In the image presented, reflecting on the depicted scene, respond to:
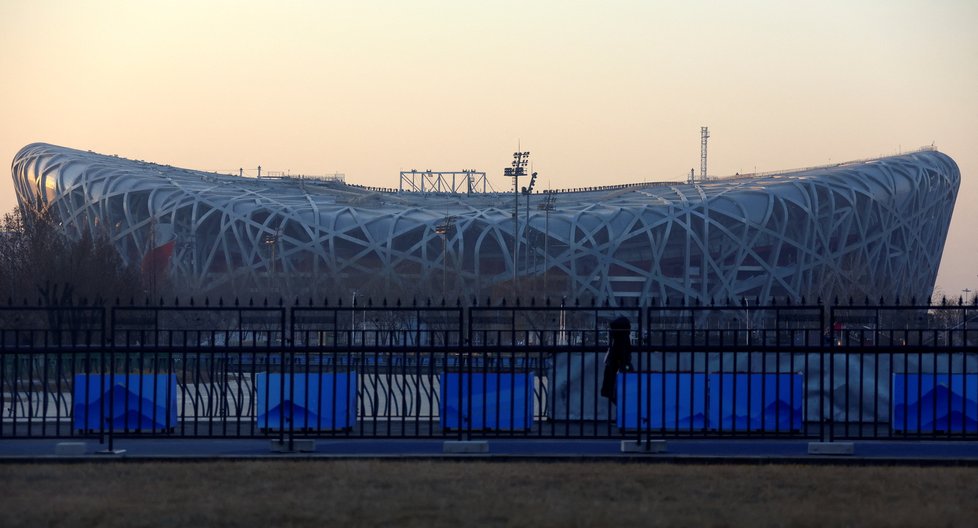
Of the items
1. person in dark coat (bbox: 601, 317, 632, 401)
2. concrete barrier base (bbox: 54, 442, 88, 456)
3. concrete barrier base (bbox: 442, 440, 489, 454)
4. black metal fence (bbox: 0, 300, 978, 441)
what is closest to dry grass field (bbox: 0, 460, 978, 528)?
concrete barrier base (bbox: 54, 442, 88, 456)

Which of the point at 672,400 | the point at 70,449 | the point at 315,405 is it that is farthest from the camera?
the point at 672,400

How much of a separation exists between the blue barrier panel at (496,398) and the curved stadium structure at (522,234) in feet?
199

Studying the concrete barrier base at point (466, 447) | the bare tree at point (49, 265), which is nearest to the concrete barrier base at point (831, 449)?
the concrete barrier base at point (466, 447)

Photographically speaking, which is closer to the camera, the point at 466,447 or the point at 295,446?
the point at 466,447

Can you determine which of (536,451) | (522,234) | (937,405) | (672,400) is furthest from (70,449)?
(522,234)

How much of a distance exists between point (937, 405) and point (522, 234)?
6632 centimetres

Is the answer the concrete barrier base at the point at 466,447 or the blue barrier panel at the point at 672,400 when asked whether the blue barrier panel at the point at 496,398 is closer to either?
the concrete barrier base at the point at 466,447

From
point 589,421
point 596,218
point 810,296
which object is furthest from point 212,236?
point 589,421

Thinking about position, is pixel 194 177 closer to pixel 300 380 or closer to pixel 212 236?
pixel 212 236

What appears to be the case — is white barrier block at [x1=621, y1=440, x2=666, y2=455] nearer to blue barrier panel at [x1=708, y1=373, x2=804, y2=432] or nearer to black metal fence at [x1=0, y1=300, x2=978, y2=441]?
black metal fence at [x1=0, y1=300, x2=978, y2=441]

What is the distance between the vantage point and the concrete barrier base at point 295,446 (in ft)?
45.6

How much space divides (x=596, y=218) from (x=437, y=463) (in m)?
72.3

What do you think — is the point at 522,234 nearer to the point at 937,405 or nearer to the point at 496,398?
the point at 937,405

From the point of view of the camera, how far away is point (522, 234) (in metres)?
81.4
